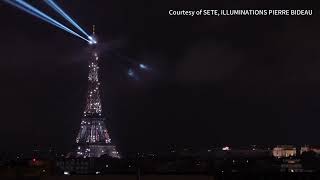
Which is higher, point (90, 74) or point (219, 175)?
point (90, 74)

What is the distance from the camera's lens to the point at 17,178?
3173 cm

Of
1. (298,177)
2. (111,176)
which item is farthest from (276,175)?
(111,176)

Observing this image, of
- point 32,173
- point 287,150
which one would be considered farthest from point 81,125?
point 32,173

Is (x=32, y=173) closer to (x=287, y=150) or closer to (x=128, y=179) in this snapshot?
(x=128, y=179)

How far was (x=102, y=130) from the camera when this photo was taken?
456 ft

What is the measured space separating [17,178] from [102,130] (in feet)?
352

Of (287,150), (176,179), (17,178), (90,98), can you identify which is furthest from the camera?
(287,150)

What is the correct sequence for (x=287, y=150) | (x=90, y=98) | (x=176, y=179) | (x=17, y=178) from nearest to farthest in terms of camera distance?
(x=176, y=179), (x=17, y=178), (x=90, y=98), (x=287, y=150)

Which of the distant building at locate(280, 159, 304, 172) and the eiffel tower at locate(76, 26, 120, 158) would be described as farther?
the eiffel tower at locate(76, 26, 120, 158)

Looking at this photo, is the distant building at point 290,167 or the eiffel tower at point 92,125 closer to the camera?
the distant building at point 290,167

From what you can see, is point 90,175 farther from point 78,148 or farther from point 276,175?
point 78,148

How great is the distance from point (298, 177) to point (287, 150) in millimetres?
143228

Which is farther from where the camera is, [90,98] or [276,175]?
[90,98]

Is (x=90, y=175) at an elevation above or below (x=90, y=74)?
below
